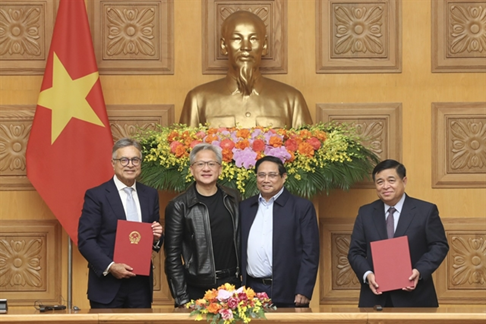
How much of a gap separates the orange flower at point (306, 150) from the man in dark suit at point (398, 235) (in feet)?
2.98

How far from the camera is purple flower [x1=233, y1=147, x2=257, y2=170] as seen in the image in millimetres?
5125

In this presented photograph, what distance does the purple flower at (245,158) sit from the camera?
16.8 ft

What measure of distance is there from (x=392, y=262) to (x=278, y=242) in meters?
0.55

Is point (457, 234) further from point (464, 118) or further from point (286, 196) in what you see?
point (286, 196)

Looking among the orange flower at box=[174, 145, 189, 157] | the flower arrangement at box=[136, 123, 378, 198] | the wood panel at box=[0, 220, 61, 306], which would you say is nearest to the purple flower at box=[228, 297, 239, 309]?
the flower arrangement at box=[136, 123, 378, 198]

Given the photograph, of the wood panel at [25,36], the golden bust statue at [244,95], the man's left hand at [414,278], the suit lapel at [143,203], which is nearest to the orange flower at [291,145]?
the golden bust statue at [244,95]

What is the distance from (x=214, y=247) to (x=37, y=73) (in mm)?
2644

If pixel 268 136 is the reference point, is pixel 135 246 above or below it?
below

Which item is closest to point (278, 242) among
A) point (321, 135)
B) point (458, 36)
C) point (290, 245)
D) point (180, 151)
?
point (290, 245)

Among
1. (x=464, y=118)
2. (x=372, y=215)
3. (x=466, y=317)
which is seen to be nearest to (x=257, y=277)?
(x=372, y=215)

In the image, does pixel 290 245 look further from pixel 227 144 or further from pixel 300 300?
pixel 227 144

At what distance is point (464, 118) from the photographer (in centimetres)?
618

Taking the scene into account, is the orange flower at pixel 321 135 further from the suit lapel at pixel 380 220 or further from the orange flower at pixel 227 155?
the suit lapel at pixel 380 220

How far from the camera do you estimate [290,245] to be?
4.23 m
